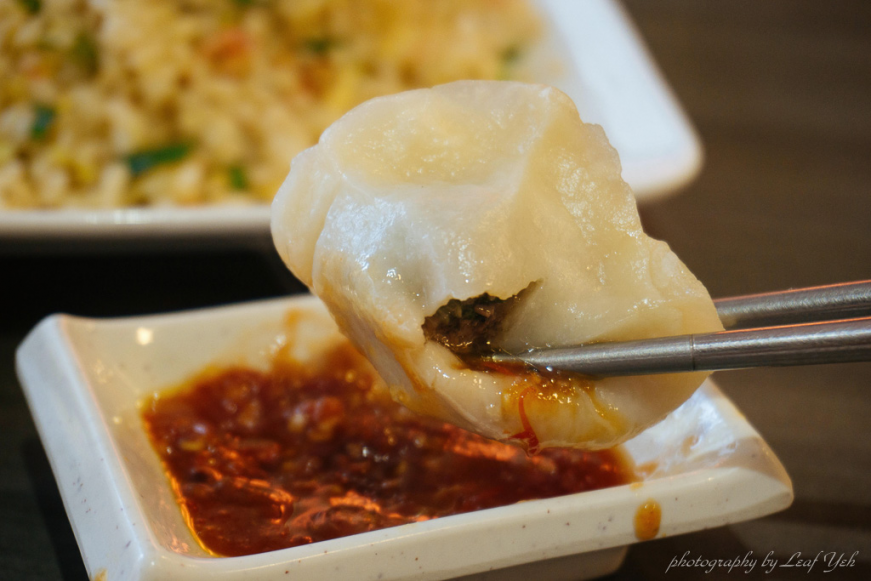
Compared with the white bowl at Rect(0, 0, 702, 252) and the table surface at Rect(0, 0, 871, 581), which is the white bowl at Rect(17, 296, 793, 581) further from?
the white bowl at Rect(0, 0, 702, 252)

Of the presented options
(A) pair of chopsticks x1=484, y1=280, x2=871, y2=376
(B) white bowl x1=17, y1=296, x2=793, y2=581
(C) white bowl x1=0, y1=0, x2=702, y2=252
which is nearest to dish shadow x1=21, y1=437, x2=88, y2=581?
(B) white bowl x1=17, y1=296, x2=793, y2=581

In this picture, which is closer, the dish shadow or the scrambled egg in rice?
the dish shadow

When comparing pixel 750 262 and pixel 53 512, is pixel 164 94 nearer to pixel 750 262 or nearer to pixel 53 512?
pixel 53 512

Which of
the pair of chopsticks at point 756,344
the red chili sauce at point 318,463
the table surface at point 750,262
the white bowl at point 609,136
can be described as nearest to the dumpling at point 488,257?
the pair of chopsticks at point 756,344

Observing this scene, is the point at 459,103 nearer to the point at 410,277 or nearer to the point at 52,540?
the point at 410,277

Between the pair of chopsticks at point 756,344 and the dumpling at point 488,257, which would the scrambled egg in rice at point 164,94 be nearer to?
A: the dumpling at point 488,257
